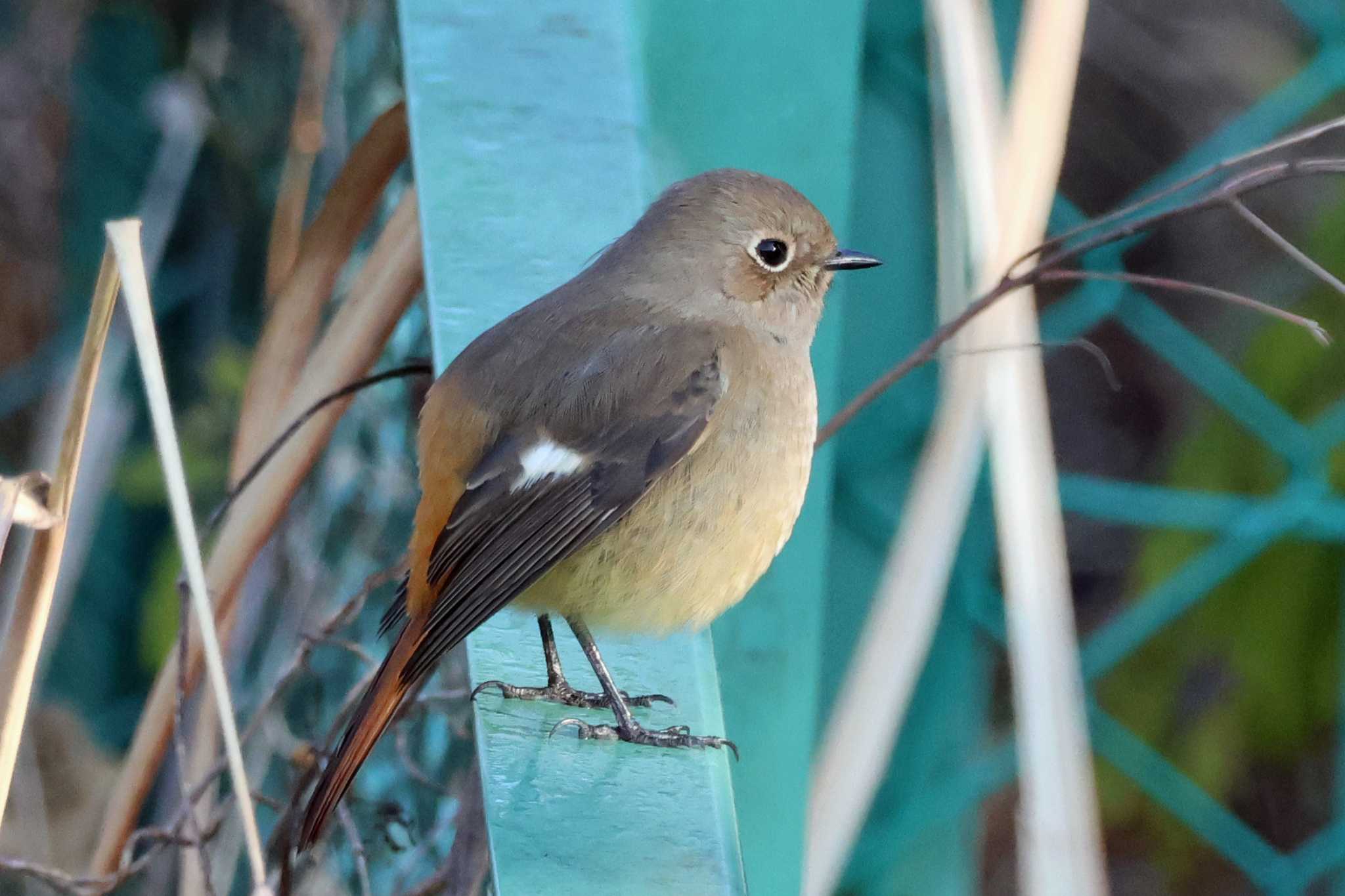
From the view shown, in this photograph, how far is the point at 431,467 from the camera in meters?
2.10

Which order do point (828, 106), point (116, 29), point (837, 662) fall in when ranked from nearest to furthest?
point (828, 106)
point (837, 662)
point (116, 29)

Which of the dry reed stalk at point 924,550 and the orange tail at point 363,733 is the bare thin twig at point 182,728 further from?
the dry reed stalk at point 924,550

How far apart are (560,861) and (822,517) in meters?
0.97

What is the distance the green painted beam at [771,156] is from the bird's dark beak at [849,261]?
0.06 meters

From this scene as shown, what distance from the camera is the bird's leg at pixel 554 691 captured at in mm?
1904

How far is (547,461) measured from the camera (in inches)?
81.4

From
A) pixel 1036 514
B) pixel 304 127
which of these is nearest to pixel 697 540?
pixel 1036 514

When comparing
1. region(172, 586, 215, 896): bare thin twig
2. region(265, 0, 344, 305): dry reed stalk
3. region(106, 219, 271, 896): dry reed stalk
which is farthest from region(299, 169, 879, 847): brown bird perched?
region(265, 0, 344, 305): dry reed stalk

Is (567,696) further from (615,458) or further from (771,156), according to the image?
(771,156)

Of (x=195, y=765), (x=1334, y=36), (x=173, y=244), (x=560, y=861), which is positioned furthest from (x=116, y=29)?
(x=560, y=861)

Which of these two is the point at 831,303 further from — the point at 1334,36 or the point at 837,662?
the point at 1334,36

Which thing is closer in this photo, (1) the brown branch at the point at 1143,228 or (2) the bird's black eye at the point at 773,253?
(1) the brown branch at the point at 1143,228

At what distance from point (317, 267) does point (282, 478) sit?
29 centimetres

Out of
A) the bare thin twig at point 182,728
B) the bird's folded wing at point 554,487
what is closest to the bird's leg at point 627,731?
the bird's folded wing at point 554,487
